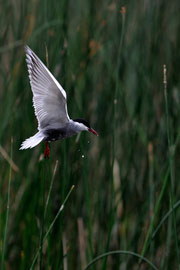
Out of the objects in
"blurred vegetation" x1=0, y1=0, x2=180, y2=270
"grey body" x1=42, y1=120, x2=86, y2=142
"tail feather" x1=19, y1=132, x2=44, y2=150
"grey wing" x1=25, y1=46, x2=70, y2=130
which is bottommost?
"blurred vegetation" x1=0, y1=0, x2=180, y2=270

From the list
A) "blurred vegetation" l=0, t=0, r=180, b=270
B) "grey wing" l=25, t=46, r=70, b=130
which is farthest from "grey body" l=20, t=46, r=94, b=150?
"blurred vegetation" l=0, t=0, r=180, b=270

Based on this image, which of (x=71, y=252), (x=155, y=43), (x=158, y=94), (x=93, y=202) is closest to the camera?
(x=71, y=252)

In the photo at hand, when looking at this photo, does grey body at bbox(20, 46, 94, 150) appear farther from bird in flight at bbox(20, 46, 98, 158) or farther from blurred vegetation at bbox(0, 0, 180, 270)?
blurred vegetation at bbox(0, 0, 180, 270)

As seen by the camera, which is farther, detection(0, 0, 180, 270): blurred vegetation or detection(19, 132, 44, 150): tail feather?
detection(0, 0, 180, 270): blurred vegetation

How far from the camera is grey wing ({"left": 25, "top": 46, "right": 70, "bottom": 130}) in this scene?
69cm

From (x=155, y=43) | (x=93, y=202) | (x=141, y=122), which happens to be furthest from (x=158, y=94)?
(x=93, y=202)

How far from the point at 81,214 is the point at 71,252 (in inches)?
8.7

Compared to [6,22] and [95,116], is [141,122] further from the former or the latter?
[6,22]

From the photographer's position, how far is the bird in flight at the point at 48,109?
Answer: 69cm

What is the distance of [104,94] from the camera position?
2059 mm

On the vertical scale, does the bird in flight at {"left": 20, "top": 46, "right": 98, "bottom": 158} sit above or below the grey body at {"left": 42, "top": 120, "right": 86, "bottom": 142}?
above

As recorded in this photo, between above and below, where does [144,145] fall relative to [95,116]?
below

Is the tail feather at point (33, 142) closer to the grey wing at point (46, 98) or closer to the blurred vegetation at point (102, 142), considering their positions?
the grey wing at point (46, 98)

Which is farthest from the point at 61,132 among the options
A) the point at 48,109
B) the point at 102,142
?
the point at 102,142
